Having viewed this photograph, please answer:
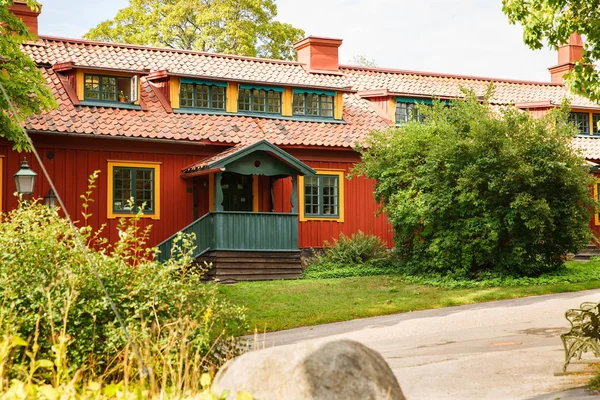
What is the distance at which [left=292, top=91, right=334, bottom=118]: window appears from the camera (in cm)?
2648

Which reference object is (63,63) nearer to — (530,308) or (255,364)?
(530,308)

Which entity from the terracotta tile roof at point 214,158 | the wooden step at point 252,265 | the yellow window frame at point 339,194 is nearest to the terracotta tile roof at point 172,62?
the terracotta tile roof at point 214,158

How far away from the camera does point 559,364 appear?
10.4 metres

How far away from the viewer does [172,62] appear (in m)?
26.2

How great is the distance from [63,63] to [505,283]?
13.5 metres

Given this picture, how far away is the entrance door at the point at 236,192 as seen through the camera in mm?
24328

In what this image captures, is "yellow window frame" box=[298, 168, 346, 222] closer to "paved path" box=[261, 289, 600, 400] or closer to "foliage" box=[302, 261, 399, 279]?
"foliage" box=[302, 261, 399, 279]

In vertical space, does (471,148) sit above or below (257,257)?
above

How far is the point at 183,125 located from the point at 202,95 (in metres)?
1.81

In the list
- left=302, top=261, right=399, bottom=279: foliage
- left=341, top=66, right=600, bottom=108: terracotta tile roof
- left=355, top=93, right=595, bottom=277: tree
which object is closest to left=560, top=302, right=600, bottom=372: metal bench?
left=355, top=93, right=595, bottom=277: tree

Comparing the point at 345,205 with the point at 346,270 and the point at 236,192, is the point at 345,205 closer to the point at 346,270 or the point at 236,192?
the point at 236,192

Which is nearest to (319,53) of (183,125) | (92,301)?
(183,125)

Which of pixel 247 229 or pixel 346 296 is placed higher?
pixel 247 229

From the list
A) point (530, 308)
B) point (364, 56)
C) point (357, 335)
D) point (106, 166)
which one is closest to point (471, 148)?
point (530, 308)
